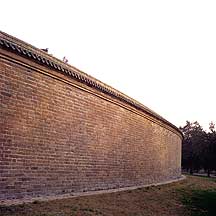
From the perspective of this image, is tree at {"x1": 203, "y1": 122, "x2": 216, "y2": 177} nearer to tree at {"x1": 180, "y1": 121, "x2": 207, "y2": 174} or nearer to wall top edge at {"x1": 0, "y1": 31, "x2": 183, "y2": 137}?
tree at {"x1": 180, "y1": 121, "x2": 207, "y2": 174}

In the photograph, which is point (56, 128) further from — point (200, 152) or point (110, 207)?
point (200, 152)

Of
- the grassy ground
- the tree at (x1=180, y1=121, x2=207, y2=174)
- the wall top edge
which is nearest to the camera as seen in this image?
the grassy ground

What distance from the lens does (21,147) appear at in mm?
9422

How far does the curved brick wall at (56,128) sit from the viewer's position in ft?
29.8

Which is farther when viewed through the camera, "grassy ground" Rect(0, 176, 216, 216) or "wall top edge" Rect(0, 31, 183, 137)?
"wall top edge" Rect(0, 31, 183, 137)

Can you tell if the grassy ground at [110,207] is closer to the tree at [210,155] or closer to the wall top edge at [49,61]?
the wall top edge at [49,61]

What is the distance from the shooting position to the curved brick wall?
9070 mm

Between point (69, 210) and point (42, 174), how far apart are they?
2171mm

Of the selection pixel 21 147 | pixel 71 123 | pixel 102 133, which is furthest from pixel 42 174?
pixel 102 133

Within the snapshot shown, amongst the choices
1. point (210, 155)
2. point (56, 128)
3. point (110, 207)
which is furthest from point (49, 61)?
point (210, 155)

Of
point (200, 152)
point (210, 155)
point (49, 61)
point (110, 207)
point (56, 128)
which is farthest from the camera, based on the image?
point (200, 152)

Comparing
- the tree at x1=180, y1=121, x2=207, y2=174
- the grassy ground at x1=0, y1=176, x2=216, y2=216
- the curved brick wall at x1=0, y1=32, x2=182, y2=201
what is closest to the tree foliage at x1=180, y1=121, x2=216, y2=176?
the tree at x1=180, y1=121, x2=207, y2=174

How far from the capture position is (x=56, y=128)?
1080 cm

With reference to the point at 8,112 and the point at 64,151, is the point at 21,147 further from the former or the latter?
the point at 64,151
